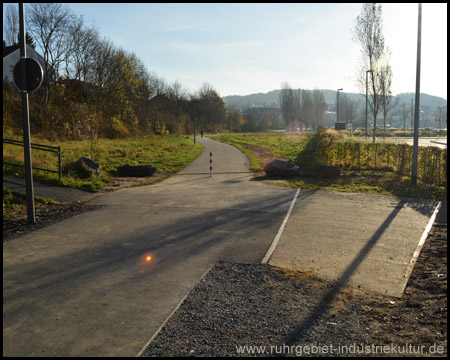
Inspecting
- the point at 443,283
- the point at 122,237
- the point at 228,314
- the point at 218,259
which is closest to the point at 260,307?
the point at 228,314

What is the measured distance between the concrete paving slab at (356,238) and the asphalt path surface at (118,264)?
0.60 m

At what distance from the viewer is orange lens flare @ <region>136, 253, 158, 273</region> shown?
18.5 feet

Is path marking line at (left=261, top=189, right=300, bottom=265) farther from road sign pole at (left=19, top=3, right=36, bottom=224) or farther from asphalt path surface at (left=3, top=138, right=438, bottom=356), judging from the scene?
road sign pole at (left=19, top=3, right=36, bottom=224)

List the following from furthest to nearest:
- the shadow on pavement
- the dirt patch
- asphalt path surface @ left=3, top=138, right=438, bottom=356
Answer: the dirt patch → asphalt path surface @ left=3, top=138, right=438, bottom=356 → the shadow on pavement

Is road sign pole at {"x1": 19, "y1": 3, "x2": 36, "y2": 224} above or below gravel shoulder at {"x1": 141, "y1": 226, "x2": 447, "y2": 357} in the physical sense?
above

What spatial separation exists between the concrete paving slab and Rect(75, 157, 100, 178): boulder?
25.8ft

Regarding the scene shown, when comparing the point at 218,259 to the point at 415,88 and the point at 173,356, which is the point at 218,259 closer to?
the point at 173,356

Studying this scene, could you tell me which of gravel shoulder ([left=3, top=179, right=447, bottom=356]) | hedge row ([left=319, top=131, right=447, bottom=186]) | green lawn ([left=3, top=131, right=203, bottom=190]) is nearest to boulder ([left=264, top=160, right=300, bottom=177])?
hedge row ([left=319, top=131, right=447, bottom=186])

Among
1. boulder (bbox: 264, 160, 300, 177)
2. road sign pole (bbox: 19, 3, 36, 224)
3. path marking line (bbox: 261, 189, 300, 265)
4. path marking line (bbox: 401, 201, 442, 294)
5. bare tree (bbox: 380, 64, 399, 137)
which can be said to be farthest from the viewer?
bare tree (bbox: 380, 64, 399, 137)

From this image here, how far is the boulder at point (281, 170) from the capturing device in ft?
52.2

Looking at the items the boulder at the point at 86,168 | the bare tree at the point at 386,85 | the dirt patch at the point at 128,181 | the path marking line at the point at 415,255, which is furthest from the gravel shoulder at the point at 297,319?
the bare tree at the point at 386,85

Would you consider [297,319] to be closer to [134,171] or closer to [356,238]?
[356,238]

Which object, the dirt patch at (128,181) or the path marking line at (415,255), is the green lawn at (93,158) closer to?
the dirt patch at (128,181)

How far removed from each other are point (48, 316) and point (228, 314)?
1.95 m
